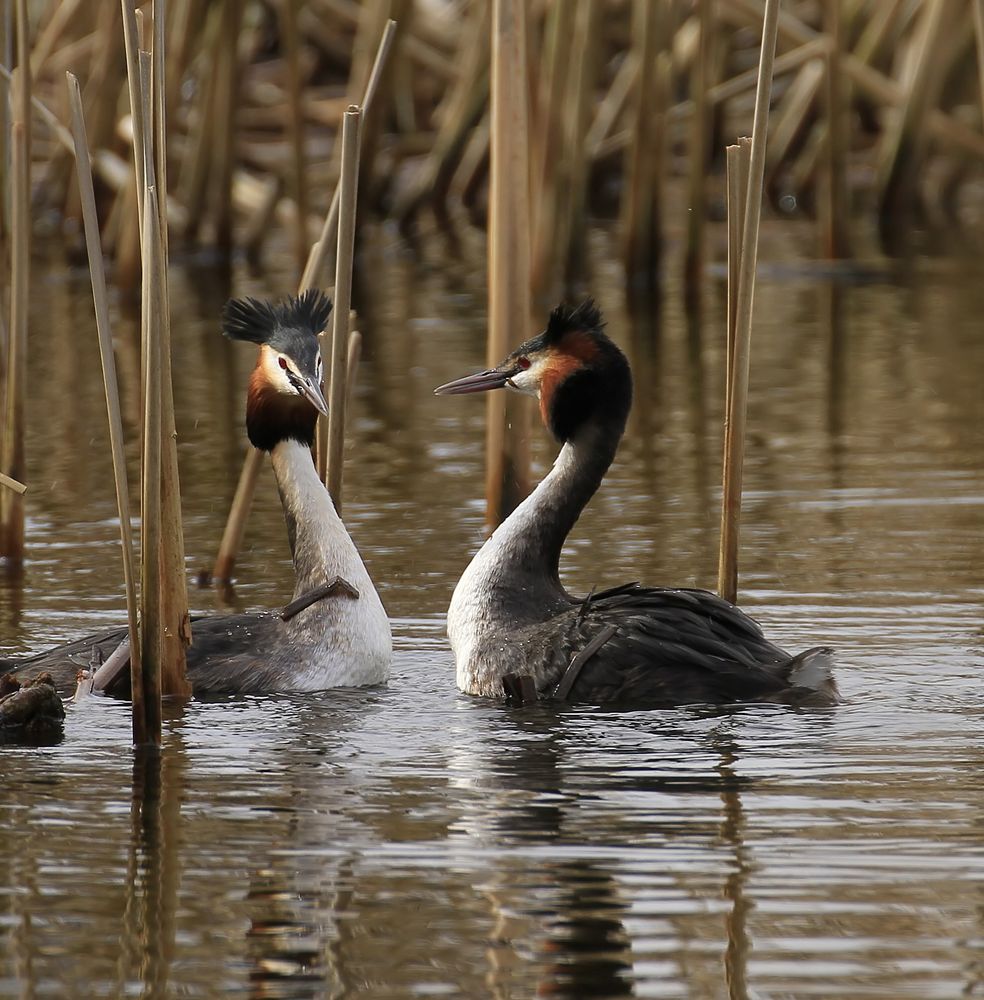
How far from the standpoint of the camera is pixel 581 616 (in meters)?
6.47

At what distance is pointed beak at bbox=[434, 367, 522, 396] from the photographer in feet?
23.7

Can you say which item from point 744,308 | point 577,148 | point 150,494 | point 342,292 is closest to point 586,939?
point 150,494

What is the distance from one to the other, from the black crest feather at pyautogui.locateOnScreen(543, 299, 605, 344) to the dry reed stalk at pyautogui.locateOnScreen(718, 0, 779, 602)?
1.92 feet

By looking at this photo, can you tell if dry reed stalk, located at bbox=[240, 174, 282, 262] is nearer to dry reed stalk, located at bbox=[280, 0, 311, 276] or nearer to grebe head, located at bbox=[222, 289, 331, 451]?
dry reed stalk, located at bbox=[280, 0, 311, 276]

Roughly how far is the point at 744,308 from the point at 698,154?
900cm

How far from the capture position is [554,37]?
14.3 m

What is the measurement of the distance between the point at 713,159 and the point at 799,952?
62.2 feet

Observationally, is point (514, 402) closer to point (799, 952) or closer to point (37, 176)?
point (799, 952)

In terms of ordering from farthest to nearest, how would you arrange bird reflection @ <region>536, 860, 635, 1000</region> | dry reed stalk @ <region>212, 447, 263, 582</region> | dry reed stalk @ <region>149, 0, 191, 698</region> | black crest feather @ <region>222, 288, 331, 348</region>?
dry reed stalk @ <region>212, 447, 263, 582</region> < black crest feather @ <region>222, 288, 331, 348</region> < dry reed stalk @ <region>149, 0, 191, 698</region> < bird reflection @ <region>536, 860, 635, 1000</region>

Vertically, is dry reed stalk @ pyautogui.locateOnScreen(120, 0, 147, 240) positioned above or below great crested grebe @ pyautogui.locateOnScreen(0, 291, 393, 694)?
above

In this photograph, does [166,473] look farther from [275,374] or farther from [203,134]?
[203,134]

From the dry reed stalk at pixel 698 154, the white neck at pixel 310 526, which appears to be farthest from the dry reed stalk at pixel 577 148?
the white neck at pixel 310 526

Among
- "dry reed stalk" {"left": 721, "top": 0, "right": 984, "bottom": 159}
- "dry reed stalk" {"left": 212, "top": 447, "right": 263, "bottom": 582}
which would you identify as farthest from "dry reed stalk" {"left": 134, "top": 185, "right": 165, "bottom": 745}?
"dry reed stalk" {"left": 721, "top": 0, "right": 984, "bottom": 159}

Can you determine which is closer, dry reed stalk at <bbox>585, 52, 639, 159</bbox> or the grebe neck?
the grebe neck
